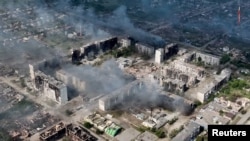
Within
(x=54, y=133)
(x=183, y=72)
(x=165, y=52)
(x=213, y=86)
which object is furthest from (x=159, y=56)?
(x=54, y=133)

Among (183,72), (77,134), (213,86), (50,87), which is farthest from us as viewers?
(183,72)

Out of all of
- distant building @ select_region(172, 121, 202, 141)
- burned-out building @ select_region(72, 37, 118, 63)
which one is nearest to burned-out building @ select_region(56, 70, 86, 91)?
burned-out building @ select_region(72, 37, 118, 63)

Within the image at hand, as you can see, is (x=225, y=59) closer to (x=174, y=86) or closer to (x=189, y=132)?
(x=174, y=86)

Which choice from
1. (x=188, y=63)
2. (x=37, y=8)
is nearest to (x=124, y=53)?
(x=188, y=63)

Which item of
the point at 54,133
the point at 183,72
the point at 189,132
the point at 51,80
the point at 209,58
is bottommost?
the point at 54,133

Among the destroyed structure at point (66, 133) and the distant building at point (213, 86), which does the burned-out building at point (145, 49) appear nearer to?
the distant building at point (213, 86)

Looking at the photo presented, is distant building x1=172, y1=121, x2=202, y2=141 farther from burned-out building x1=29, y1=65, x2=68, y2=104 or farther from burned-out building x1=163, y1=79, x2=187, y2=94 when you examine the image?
burned-out building x1=29, y1=65, x2=68, y2=104
